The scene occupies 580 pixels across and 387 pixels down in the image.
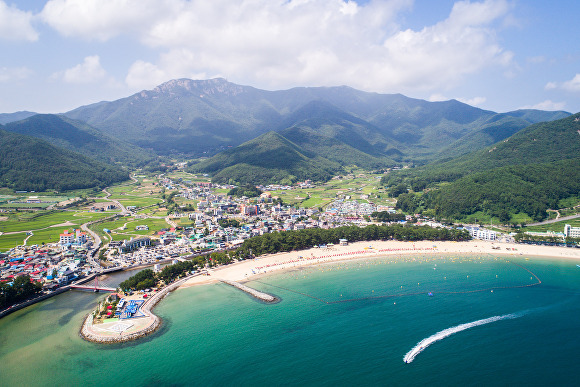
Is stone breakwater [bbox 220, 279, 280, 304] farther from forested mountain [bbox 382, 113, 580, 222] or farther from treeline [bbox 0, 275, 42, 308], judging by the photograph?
forested mountain [bbox 382, 113, 580, 222]

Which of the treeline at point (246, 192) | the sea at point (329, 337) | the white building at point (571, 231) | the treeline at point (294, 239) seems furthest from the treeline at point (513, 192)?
the treeline at point (246, 192)

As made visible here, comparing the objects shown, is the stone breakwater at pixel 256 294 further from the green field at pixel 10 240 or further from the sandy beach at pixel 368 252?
the green field at pixel 10 240

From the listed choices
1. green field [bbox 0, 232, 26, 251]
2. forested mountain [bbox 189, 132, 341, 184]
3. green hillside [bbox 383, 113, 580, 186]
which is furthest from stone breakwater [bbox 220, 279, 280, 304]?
forested mountain [bbox 189, 132, 341, 184]

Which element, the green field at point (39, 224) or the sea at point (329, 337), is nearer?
the sea at point (329, 337)

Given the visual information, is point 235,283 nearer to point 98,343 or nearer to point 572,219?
point 98,343

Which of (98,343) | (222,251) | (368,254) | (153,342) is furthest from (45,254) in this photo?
(368,254)

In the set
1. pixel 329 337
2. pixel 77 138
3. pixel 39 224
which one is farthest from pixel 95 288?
pixel 77 138

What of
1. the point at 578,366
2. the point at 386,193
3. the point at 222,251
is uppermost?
the point at 386,193
